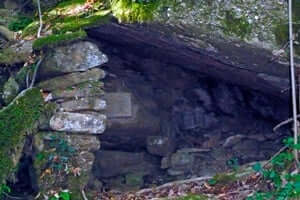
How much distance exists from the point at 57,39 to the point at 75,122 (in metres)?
0.71

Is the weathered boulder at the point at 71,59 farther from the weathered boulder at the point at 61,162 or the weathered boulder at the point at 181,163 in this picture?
the weathered boulder at the point at 181,163

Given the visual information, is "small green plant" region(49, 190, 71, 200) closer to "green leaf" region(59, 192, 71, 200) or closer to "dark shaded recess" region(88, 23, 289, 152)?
"green leaf" region(59, 192, 71, 200)

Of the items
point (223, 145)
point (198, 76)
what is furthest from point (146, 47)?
point (223, 145)

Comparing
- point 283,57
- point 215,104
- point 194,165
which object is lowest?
point 194,165

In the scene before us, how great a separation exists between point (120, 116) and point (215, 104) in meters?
1.11

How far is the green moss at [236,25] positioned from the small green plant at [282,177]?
913 millimetres

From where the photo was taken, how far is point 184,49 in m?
5.78

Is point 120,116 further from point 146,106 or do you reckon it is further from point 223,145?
point 223,145

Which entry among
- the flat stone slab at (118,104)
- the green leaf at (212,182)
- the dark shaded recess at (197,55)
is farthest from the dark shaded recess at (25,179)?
the green leaf at (212,182)

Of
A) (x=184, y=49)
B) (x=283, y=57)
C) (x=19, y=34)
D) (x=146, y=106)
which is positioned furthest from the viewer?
(x=146, y=106)

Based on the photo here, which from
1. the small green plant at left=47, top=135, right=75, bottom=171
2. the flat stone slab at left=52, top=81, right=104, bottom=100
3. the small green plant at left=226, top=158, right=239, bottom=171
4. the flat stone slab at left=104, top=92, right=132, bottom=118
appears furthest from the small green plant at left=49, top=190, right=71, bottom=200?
the small green plant at left=226, top=158, right=239, bottom=171

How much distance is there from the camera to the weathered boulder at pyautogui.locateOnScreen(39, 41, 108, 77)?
5.72 metres

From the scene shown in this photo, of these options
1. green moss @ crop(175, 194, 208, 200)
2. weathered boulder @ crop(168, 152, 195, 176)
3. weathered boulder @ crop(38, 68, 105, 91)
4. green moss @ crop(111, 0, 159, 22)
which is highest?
green moss @ crop(111, 0, 159, 22)

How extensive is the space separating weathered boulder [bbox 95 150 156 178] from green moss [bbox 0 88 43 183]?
1249 mm
